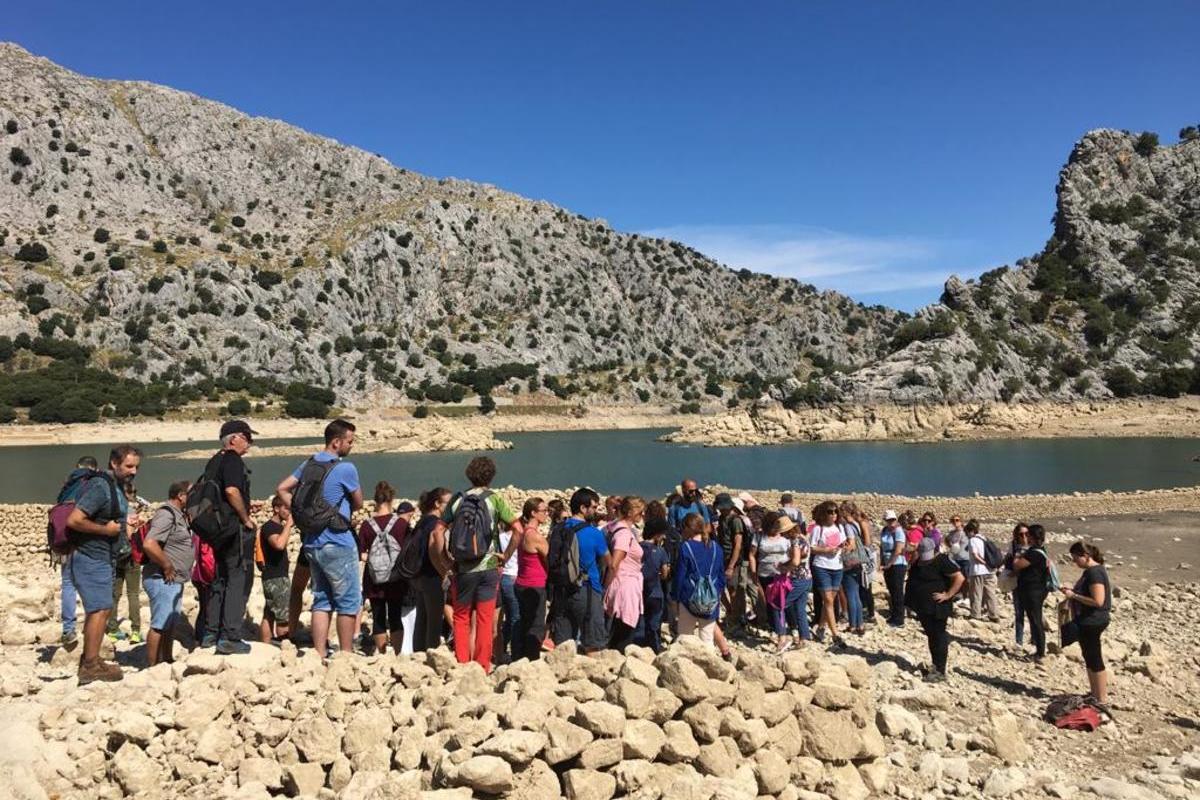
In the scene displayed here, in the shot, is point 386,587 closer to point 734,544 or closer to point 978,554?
point 734,544

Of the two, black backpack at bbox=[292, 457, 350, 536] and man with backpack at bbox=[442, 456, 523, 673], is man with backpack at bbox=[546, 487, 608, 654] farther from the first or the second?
black backpack at bbox=[292, 457, 350, 536]

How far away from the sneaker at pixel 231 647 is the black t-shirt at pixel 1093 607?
795cm

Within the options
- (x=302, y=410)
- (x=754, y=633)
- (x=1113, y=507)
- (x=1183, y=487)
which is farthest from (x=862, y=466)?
(x=302, y=410)

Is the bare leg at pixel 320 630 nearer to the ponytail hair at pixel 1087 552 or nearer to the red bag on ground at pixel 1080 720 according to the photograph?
the red bag on ground at pixel 1080 720

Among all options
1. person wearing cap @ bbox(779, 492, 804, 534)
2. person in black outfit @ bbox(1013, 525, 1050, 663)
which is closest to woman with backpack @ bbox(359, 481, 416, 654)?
person wearing cap @ bbox(779, 492, 804, 534)

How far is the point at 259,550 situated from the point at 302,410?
8579 centimetres

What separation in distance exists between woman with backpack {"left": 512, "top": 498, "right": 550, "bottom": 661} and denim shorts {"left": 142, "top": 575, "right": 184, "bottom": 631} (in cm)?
302

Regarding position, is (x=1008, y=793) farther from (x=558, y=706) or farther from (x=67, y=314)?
(x=67, y=314)

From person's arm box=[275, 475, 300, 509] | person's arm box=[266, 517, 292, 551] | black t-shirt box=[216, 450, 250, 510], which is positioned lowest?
person's arm box=[266, 517, 292, 551]

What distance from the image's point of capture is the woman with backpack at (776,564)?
9.37 meters

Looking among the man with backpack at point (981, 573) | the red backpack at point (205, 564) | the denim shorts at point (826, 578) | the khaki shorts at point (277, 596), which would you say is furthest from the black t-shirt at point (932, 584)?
the red backpack at point (205, 564)

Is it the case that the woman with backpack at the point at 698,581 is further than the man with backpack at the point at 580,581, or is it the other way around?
the woman with backpack at the point at 698,581

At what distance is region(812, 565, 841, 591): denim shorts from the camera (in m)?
10.1

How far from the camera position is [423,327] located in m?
124
